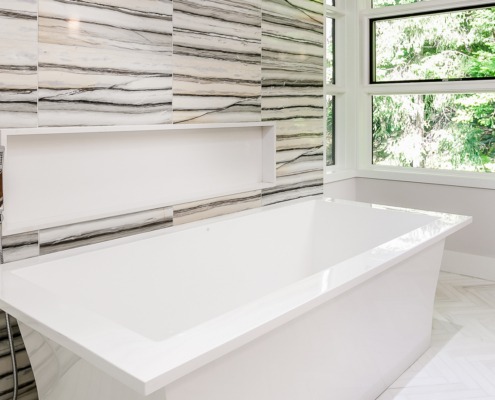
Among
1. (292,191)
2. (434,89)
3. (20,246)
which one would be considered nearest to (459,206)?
(434,89)

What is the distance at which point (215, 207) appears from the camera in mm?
3025

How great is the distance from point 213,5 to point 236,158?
86 cm

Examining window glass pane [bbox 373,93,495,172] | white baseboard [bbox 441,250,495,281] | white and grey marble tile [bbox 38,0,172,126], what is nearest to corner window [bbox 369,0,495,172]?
window glass pane [bbox 373,93,495,172]

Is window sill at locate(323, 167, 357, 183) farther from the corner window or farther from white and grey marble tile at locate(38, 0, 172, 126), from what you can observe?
white and grey marble tile at locate(38, 0, 172, 126)

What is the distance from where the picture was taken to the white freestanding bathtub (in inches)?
54.1

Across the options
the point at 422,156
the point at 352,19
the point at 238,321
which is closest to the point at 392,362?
the point at 238,321

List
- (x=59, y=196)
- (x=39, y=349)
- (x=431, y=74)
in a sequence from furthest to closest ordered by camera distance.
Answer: (x=431, y=74), (x=59, y=196), (x=39, y=349)

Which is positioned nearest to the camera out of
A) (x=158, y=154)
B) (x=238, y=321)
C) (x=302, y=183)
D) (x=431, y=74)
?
(x=238, y=321)

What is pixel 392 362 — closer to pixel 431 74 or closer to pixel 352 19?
pixel 431 74

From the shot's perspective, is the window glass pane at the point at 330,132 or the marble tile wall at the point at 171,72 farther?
the window glass pane at the point at 330,132

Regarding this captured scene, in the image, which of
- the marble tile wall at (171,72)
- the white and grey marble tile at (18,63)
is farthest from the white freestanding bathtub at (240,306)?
the white and grey marble tile at (18,63)

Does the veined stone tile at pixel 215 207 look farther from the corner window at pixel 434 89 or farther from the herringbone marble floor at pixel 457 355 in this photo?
the corner window at pixel 434 89

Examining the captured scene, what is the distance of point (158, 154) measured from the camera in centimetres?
271

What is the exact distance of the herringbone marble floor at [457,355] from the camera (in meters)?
2.42
